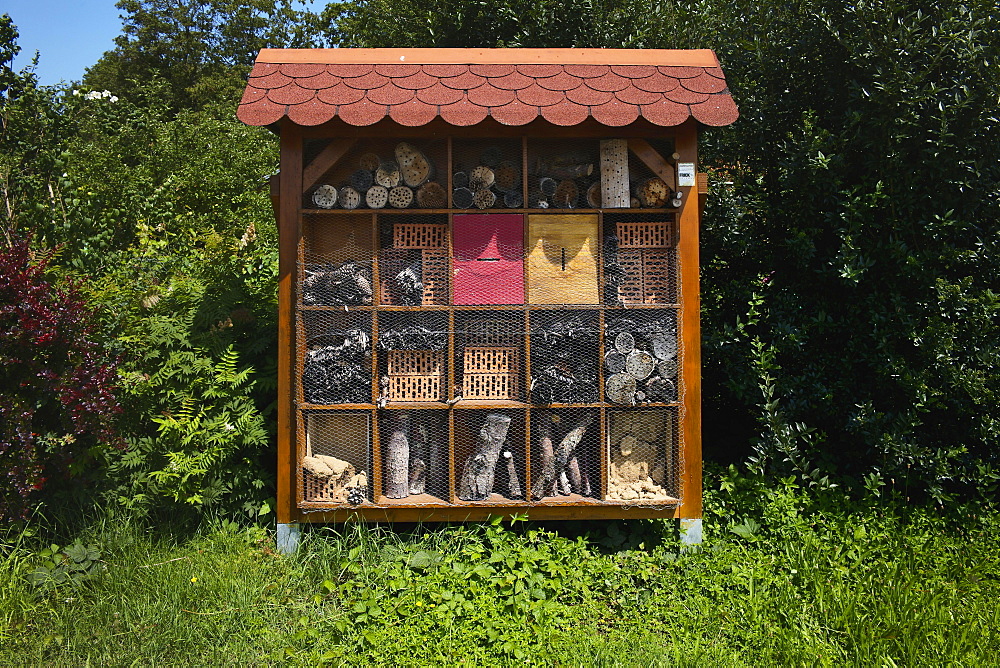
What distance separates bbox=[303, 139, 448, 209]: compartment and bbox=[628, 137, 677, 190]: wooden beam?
1.08 meters

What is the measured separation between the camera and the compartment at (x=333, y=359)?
149 inches

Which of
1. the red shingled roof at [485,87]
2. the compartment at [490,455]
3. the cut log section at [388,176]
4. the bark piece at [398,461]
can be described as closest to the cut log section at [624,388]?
the compartment at [490,455]

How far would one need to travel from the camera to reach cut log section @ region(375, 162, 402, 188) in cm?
384

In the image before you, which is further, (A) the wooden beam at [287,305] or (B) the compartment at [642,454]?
(B) the compartment at [642,454]

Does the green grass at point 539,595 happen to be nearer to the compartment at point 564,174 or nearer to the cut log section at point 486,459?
the cut log section at point 486,459

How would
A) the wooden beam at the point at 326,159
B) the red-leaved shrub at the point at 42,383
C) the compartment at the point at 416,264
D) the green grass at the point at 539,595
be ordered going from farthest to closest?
the compartment at the point at 416,264 → the wooden beam at the point at 326,159 → the red-leaved shrub at the point at 42,383 → the green grass at the point at 539,595

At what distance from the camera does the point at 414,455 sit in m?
3.97

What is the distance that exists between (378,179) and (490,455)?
1.65 meters

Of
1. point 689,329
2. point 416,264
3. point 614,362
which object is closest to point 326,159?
point 416,264

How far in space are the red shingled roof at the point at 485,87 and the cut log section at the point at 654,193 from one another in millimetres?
381

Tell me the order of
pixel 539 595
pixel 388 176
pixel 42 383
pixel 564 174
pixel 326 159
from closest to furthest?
pixel 539 595
pixel 42 383
pixel 326 159
pixel 388 176
pixel 564 174

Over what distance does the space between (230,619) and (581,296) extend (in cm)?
237

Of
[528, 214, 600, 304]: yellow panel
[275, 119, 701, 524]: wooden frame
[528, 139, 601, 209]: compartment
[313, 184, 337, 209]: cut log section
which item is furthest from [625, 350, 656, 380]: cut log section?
[313, 184, 337, 209]: cut log section

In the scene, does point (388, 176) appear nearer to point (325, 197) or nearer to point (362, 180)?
point (362, 180)
